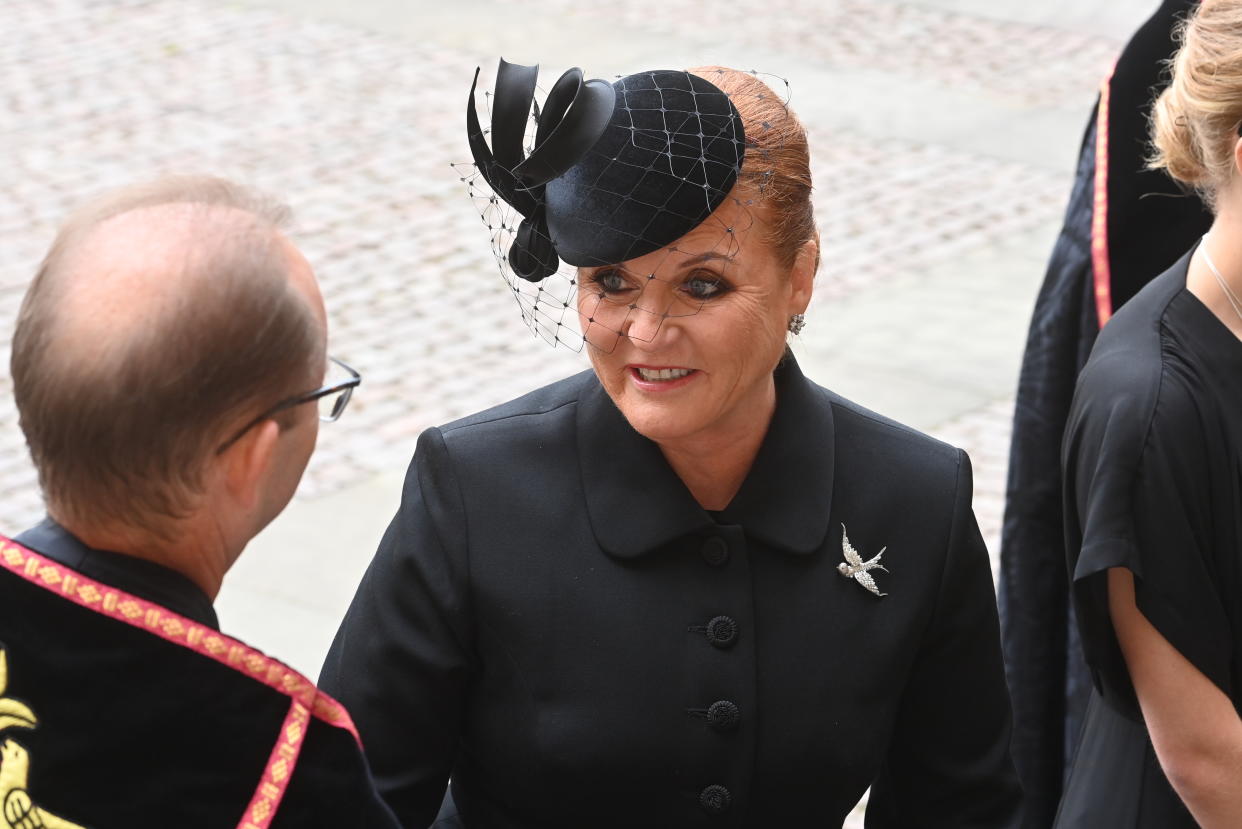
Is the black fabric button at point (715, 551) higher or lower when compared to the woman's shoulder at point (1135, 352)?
lower

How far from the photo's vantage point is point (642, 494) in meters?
2.51

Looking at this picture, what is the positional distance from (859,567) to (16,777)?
1.24m

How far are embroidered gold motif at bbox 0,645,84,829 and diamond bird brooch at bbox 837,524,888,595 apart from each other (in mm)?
1188

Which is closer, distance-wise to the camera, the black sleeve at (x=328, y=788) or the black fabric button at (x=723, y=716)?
the black sleeve at (x=328, y=788)

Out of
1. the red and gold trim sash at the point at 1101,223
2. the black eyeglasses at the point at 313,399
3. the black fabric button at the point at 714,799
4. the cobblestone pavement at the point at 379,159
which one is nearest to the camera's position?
the black eyeglasses at the point at 313,399

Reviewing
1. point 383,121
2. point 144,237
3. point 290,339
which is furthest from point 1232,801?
point 383,121

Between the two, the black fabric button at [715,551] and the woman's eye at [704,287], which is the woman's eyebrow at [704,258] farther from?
the black fabric button at [715,551]

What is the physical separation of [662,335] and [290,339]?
0.73 m

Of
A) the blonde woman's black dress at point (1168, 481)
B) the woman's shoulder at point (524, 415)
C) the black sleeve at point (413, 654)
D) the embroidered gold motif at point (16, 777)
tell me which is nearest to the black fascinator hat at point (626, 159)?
the woman's shoulder at point (524, 415)

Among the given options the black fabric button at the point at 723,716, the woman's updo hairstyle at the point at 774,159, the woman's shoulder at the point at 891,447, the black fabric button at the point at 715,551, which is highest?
the woman's updo hairstyle at the point at 774,159

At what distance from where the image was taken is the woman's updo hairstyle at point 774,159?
2385mm

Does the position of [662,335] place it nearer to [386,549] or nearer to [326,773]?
[386,549]

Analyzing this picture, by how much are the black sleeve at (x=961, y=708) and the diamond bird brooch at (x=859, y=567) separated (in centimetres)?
10

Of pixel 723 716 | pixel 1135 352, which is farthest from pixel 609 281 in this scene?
pixel 1135 352
